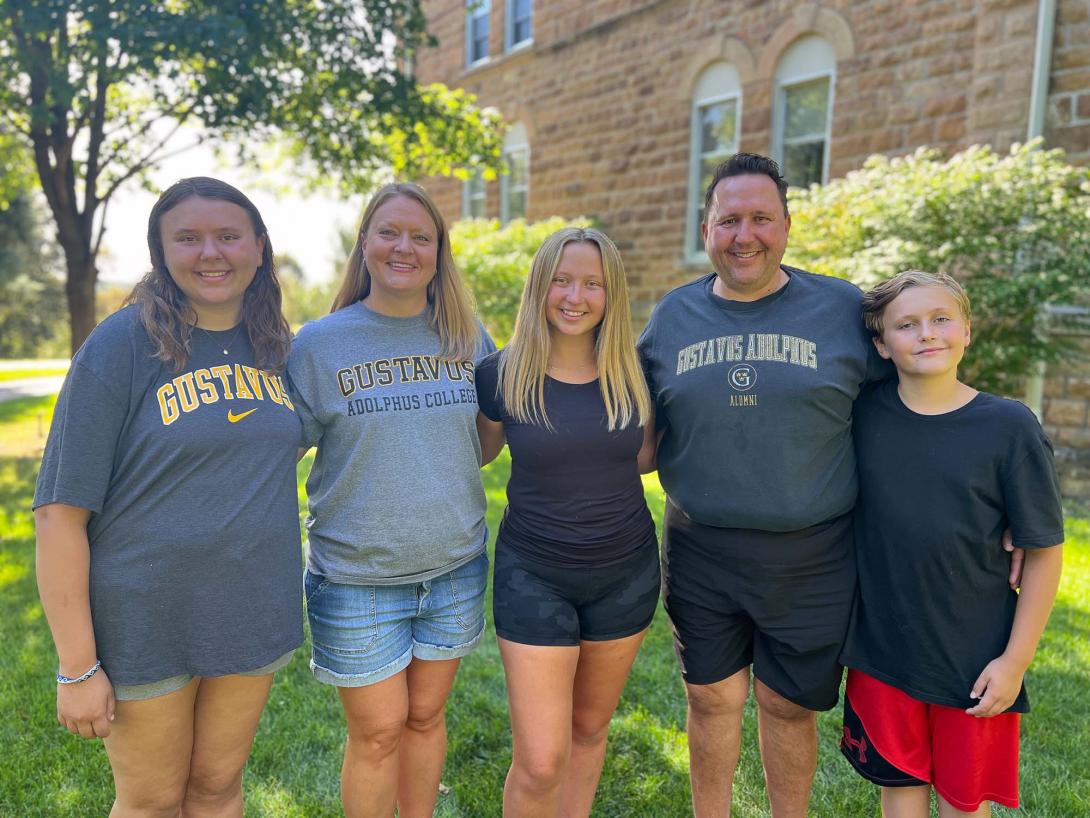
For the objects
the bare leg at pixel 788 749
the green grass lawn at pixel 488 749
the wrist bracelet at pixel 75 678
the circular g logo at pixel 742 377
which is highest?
the circular g logo at pixel 742 377

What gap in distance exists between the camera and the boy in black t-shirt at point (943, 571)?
1.95 m

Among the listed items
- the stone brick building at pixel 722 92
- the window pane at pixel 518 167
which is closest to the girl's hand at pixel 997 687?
the stone brick building at pixel 722 92

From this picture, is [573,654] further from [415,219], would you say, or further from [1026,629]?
[415,219]

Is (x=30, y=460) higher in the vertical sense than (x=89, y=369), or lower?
lower

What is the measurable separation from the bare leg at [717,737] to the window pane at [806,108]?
8168mm

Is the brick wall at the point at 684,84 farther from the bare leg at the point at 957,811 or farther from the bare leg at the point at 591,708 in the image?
the bare leg at the point at 591,708

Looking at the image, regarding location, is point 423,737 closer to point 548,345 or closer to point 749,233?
point 548,345

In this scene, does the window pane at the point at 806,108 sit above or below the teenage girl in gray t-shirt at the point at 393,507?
above

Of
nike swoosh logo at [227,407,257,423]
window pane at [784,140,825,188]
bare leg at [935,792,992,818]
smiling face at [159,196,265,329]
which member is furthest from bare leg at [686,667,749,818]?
window pane at [784,140,825,188]

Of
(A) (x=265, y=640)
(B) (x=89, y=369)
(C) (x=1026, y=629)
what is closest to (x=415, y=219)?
(B) (x=89, y=369)

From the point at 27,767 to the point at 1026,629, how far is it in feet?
10.9

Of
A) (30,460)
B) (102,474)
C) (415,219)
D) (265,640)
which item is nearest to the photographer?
(102,474)

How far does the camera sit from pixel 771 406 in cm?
224

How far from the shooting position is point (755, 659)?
2398 mm
